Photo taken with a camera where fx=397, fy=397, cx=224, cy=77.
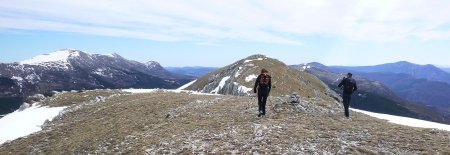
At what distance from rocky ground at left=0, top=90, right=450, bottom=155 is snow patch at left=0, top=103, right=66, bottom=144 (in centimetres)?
735

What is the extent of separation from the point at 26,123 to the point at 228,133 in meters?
32.2

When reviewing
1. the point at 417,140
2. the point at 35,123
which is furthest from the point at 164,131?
the point at 35,123

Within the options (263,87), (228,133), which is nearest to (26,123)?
(263,87)

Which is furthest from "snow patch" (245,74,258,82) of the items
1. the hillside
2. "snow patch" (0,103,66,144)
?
"snow patch" (0,103,66,144)

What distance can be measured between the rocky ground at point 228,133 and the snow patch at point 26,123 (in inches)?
290

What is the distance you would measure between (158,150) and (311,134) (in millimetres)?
9232

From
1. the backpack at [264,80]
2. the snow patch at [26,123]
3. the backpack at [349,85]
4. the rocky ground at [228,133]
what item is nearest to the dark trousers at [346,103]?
the backpack at [349,85]

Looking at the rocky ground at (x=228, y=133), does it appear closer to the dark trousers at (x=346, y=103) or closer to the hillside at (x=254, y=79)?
the dark trousers at (x=346, y=103)

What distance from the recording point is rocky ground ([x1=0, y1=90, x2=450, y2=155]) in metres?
22.2

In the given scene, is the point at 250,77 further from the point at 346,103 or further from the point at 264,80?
the point at 264,80

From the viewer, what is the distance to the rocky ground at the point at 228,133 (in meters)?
22.2

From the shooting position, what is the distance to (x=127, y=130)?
30.1 meters

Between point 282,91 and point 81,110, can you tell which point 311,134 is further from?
point 282,91

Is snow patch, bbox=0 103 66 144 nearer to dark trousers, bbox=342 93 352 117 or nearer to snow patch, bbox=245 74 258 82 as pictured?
dark trousers, bbox=342 93 352 117
